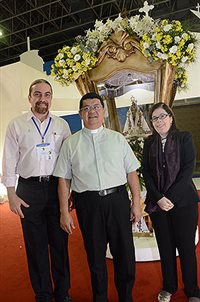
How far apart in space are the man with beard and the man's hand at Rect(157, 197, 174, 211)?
744 millimetres

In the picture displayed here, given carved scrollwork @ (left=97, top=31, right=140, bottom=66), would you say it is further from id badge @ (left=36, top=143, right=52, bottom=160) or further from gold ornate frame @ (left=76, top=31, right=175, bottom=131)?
id badge @ (left=36, top=143, right=52, bottom=160)

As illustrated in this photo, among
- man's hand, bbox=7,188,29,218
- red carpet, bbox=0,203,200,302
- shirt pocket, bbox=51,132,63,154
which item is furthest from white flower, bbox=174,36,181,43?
red carpet, bbox=0,203,200,302

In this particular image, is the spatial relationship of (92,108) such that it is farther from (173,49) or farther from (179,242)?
(173,49)

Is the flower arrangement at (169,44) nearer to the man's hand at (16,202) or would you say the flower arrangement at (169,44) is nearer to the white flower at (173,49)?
the white flower at (173,49)

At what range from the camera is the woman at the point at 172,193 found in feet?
6.31

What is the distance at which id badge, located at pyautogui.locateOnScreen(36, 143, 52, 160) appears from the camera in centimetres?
202

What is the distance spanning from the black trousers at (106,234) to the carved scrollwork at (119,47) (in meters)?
1.71

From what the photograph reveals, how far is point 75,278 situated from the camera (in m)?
2.68

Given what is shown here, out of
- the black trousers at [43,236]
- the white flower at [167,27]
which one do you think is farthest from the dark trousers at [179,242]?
the white flower at [167,27]

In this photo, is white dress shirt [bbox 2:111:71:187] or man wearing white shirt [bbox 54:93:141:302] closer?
man wearing white shirt [bbox 54:93:141:302]

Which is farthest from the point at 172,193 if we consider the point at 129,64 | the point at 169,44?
the point at 129,64

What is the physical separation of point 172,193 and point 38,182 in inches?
36.9

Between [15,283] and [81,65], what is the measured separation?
89.0 inches

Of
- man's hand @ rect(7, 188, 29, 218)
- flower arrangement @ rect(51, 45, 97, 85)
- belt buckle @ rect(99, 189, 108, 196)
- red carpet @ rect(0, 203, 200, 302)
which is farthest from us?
flower arrangement @ rect(51, 45, 97, 85)
